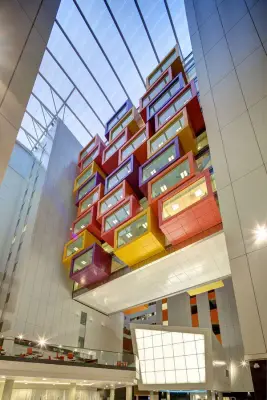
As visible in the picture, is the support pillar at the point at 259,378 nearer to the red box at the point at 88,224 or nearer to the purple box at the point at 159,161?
the purple box at the point at 159,161

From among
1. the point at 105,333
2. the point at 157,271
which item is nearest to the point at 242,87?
the point at 157,271

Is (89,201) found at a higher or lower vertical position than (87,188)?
lower

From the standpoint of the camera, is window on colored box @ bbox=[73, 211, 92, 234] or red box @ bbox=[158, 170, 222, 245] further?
window on colored box @ bbox=[73, 211, 92, 234]

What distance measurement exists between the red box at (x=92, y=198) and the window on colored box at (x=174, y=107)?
32.3ft

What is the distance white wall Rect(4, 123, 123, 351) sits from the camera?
22.7 meters

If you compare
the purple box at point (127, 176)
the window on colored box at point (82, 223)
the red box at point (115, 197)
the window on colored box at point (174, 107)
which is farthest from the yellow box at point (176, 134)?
the window on colored box at point (82, 223)

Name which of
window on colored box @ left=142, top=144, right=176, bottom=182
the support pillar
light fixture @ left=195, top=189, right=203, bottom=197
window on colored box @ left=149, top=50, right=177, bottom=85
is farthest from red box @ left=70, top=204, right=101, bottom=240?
the support pillar

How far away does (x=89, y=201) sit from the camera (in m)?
31.0

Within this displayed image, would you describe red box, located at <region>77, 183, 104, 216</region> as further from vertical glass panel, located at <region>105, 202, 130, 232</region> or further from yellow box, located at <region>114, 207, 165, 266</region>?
yellow box, located at <region>114, 207, 165, 266</region>

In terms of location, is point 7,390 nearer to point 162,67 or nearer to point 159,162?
point 159,162

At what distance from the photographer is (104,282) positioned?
24828mm

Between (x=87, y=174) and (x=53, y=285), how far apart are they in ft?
46.3

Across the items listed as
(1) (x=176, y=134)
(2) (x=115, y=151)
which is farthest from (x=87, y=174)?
(1) (x=176, y=134)

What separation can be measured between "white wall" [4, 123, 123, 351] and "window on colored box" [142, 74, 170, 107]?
1268 centimetres
